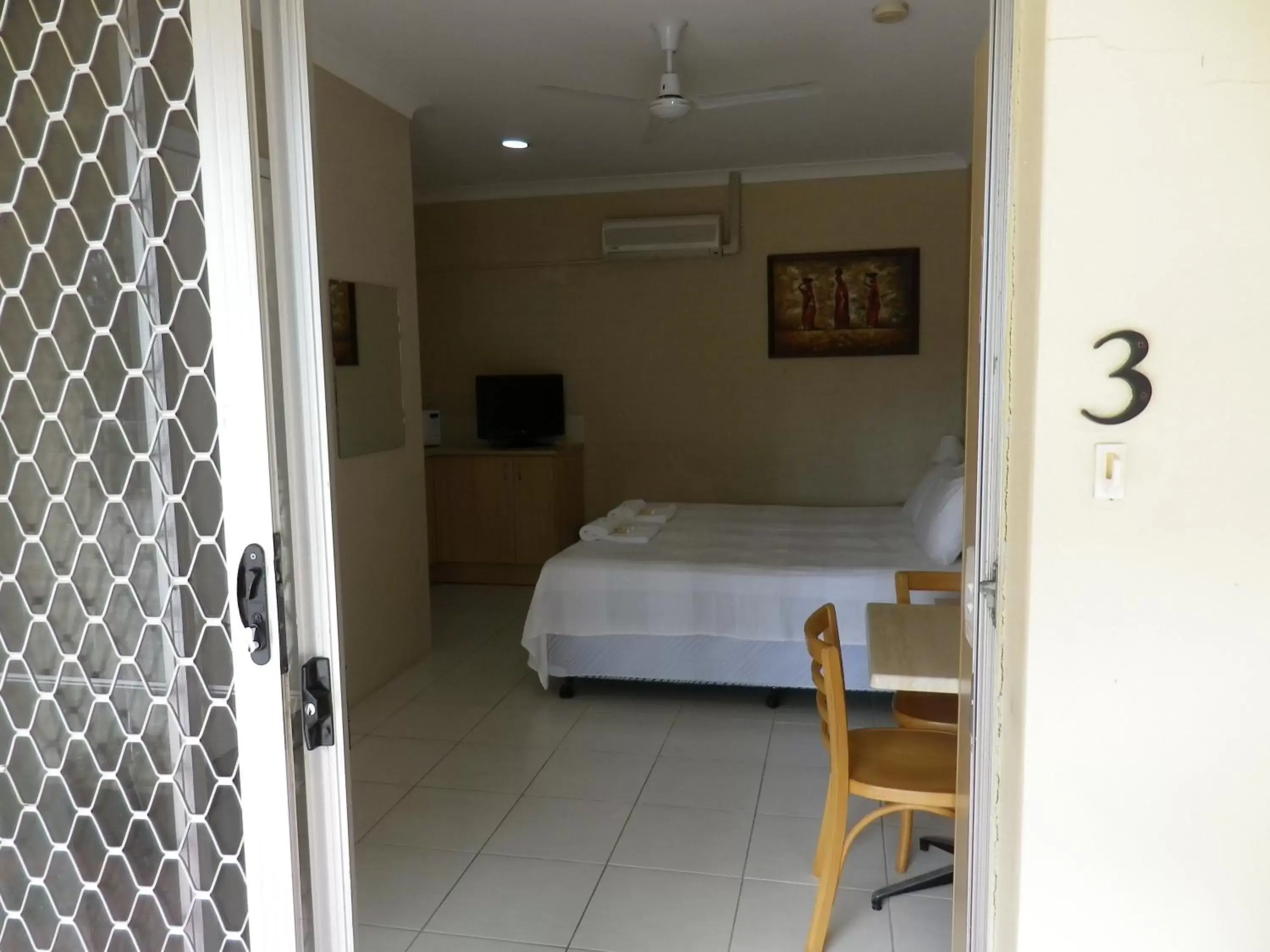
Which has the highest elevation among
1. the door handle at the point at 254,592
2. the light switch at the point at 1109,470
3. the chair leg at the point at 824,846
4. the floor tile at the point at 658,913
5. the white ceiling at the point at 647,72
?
the white ceiling at the point at 647,72

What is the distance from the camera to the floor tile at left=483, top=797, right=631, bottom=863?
8.69 feet

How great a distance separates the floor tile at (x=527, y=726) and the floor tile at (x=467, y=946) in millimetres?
1186

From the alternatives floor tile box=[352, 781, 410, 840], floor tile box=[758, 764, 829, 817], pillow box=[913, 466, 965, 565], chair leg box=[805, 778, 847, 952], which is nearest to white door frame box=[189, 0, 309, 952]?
chair leg box=[805, 778, 847, 952]

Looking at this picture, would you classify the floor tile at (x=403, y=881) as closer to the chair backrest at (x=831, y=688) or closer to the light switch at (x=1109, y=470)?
the chair backrest at (x=831, y=688)

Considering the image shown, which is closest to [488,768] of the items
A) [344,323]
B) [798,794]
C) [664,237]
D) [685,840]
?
[685,840]

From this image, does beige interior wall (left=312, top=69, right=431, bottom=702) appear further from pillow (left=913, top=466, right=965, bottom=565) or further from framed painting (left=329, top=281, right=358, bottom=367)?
pillow (left=913, top=466, right=965, bottom=565)

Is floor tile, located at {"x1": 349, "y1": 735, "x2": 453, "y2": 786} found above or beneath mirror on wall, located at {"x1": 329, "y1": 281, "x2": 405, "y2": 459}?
beneath

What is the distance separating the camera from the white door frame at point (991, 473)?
4.05 ft

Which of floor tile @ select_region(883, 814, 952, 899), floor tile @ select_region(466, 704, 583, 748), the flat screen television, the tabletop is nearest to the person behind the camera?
the tabletop

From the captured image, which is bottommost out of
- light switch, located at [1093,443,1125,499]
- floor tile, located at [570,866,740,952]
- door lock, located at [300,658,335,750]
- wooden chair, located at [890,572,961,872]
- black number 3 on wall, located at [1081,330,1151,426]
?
floor tile, located at [570,866,740,952]

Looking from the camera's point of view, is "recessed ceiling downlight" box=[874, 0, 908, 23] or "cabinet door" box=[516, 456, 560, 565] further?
"cabinet door" box=[516, 456, 560, 565]

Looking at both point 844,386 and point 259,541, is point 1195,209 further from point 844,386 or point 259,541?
point 844,386

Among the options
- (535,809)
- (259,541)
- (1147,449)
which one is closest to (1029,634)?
(1147,449)

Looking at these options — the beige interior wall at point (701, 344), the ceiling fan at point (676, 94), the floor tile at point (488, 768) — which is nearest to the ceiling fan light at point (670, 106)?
the ceiling fan at point (676, 94)
